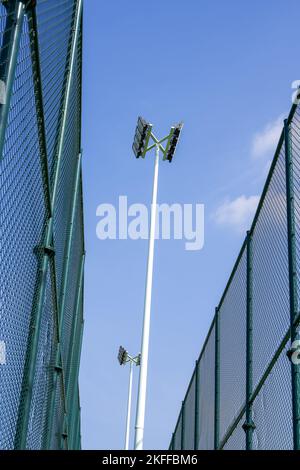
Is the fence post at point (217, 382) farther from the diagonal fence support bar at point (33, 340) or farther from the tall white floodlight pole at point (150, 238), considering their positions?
the diagonal fence support bar at point (33, 340)

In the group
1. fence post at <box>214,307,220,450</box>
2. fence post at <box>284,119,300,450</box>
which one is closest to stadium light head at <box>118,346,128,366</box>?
fence post at <box>214,307,220,450</box>

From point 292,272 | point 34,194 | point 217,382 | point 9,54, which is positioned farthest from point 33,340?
point 217,382

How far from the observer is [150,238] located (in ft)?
43.1

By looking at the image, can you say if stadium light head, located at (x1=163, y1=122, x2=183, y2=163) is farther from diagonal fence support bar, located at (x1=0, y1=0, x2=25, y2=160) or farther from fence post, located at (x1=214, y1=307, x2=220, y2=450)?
diagonal fence support bar, located at (x1=0, y1=0, x2=25, y2=160)

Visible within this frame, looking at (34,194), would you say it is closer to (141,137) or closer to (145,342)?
(145,342)

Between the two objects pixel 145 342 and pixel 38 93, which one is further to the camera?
pixel 145 342

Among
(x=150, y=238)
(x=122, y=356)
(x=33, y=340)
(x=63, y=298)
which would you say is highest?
(x=122, y=356)

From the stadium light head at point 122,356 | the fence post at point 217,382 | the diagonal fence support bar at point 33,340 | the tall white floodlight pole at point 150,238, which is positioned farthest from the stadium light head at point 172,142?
the stadium light head at point 122,356

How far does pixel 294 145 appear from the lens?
571cm

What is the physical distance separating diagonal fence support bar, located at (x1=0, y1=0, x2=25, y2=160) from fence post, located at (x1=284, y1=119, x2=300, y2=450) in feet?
9.78

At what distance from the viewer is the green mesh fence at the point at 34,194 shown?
3285 mm

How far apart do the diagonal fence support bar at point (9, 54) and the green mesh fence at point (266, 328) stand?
2.93 m

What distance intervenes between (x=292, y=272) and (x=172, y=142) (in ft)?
31.0
